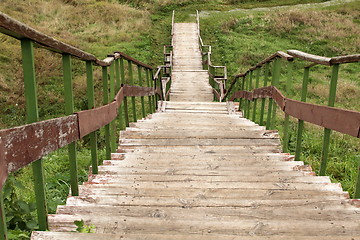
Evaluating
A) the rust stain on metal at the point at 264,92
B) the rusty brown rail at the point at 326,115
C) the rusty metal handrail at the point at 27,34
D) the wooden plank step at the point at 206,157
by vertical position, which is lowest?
the wooden plank step at the point at 206,157

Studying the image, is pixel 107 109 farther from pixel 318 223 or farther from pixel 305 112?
pixel 318 223

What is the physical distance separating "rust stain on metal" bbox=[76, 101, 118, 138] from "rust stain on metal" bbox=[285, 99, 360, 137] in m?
1.82

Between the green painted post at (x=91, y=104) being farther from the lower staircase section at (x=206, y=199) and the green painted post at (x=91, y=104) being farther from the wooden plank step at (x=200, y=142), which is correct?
the wooden plank step at (x=200, y=142)

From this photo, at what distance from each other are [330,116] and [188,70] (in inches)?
529

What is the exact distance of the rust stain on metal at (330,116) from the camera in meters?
2.23

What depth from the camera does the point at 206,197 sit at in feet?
8.15

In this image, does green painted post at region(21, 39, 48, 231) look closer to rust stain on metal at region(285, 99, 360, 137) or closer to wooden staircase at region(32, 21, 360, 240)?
wooden staircase at region(32, 21, 360, 240)

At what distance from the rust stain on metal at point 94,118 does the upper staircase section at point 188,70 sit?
30.2 ft

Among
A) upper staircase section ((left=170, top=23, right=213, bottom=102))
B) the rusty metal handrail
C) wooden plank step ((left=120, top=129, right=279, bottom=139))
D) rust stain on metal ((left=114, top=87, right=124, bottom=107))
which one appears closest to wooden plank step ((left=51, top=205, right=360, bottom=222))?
the rusty metal handrail

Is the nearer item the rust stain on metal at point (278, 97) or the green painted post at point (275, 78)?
the rust stain on metal at point (278, 97)

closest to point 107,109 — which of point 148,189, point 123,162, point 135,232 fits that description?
point 123,162

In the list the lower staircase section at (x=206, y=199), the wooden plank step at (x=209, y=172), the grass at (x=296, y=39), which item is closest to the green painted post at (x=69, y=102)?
the lower staircase section at (x=206, y=199)

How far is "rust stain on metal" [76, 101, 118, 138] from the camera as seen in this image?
2367 millimetres

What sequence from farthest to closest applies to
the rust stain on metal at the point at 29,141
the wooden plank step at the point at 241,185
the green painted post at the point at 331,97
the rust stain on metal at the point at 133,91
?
the rust stain on metal at the point at 133,91, the green painted post at the point at 331,97, the wooden plank step at the point at 241,185, the rust stain on metal at the point at 29,141
